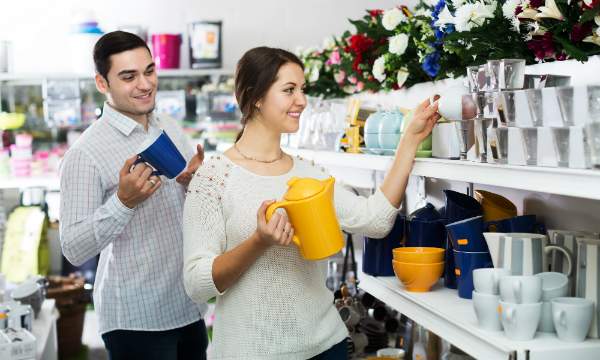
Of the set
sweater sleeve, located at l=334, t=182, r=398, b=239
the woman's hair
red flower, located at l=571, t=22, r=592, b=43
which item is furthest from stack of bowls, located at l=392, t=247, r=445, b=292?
red flower, located at l=571, t=22, r=592, b=43

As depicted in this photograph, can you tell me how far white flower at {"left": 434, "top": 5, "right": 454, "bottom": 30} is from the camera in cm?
→ 230

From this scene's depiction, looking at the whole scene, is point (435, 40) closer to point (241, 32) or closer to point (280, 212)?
point (280, 212)

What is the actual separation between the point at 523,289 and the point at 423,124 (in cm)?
69

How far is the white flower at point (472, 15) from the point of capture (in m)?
2.12

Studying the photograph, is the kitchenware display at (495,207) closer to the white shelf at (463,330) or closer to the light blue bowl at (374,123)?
the white shelf at (463,330)

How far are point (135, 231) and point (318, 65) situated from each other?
165cm

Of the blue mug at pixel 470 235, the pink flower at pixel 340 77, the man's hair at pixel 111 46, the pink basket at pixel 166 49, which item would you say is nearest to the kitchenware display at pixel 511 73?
the blue mug at pixel 470 235

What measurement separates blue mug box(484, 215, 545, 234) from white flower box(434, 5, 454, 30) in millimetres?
570

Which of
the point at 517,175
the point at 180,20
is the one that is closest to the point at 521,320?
the point at 517,175

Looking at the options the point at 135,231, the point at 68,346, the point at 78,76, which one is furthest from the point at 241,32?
the point at 135,231

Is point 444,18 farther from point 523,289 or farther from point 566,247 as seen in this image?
point 523,289

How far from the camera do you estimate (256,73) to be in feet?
7.34

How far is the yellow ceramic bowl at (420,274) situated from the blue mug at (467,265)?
8cm

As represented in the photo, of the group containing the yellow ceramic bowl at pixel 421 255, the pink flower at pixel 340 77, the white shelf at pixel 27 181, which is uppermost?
the pink flower at pixel 340 77
